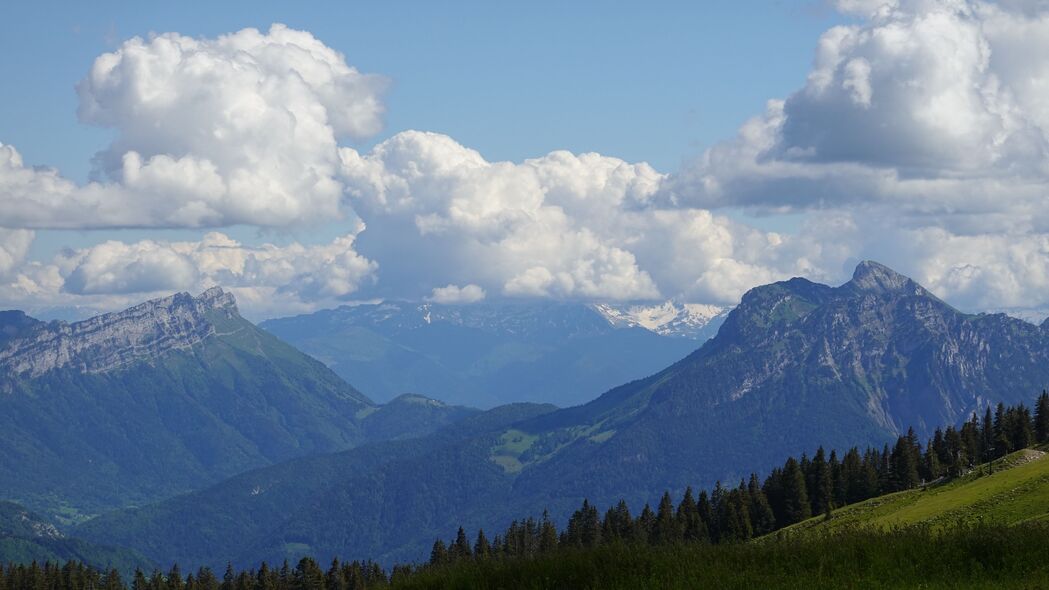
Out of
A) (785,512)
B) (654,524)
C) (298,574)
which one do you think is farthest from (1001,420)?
(298,574)

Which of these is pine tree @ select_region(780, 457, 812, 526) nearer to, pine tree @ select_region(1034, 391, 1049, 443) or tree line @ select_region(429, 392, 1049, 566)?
tree line @ select_region(429, 392, 1049, 566)

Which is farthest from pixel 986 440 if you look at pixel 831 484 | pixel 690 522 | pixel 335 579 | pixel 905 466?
pixel 335 579

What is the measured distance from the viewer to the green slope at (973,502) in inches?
3512

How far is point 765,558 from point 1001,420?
484 feet

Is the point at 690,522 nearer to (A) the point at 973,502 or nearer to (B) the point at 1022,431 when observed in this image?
(B) the point at 1022,431

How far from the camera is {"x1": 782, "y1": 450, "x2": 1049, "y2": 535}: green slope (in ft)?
293

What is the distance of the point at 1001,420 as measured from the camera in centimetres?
18662

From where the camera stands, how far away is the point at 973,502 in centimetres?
10169

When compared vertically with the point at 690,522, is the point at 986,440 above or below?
above

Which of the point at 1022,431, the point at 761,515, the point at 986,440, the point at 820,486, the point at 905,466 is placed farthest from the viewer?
the point at 820,486

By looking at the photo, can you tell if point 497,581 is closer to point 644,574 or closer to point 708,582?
point 644,574

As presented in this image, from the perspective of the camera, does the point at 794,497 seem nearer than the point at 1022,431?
No

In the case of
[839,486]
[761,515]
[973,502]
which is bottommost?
[973,502]

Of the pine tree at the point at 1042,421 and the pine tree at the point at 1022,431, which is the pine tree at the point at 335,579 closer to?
the pine tree at the point at 1022,431
